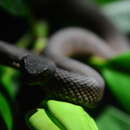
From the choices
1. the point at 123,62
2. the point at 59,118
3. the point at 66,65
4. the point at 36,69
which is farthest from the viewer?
the point at 66,65

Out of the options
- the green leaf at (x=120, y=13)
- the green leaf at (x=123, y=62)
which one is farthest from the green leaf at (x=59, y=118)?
the green leaf at (x=120, y=13)

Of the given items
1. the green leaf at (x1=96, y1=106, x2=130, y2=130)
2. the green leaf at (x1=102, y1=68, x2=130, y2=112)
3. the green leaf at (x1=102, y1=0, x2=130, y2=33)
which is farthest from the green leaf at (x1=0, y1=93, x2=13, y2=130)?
the green leaf at (x1=102, y1=0, x2=130, y2=33)

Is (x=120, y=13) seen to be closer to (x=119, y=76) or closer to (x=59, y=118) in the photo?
(x=119, y=76)

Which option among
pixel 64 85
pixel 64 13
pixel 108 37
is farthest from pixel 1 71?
pixel 108 37

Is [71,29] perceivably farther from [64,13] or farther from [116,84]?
[116,84]

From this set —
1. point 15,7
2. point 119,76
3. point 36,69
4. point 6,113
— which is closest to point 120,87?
point 119,76

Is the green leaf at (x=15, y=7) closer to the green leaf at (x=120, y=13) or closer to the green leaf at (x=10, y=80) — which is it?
the green leaf at (x=10, y=80)
